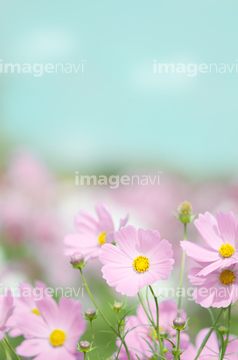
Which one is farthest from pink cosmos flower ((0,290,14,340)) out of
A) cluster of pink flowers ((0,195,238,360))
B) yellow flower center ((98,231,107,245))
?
yellow flower center ((98,231,107,245))

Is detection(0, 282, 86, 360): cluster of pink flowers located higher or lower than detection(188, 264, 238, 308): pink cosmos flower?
lower

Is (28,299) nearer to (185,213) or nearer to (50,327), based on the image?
(50,327)

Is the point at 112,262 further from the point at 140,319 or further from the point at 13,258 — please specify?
the point at 13,258

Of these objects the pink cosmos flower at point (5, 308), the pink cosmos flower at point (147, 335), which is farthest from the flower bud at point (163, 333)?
the pink cosmos flower at point (5, 308)

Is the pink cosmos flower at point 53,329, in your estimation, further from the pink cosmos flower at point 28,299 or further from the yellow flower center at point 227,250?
the yellow flower center at point 227,250

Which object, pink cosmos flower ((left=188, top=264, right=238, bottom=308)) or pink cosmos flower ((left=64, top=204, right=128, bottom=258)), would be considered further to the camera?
pink cosmos flower ((left=64, top=204, right=128, bottom=258))

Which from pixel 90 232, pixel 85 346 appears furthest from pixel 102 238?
pixel 85 346

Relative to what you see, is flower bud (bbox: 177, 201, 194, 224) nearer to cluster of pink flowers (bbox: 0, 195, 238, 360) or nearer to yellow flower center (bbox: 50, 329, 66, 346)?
cluster of pink flowers (bbox: 0, 195, 238, 360)
